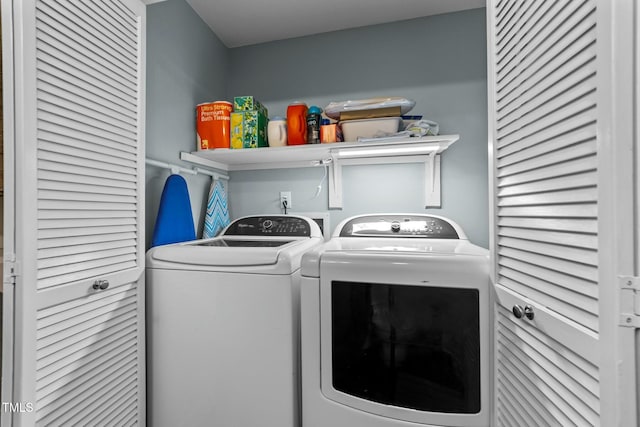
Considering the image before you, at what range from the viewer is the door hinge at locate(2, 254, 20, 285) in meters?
0.87

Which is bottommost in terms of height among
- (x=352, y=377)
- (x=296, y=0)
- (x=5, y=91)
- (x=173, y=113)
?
(x=352, y=377)

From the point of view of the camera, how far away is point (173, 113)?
1799 millimetres

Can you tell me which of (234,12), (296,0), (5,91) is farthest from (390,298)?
(234,12)

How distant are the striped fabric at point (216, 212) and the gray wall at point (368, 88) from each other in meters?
0.08

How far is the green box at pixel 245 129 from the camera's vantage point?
190 cm

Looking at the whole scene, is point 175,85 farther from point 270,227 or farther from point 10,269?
point 10,269

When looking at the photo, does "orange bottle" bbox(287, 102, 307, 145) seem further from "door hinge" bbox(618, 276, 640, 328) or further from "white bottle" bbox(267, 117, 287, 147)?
"door hinge" bbox(618, 276, 640, 328)

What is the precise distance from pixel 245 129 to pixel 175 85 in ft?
1.56

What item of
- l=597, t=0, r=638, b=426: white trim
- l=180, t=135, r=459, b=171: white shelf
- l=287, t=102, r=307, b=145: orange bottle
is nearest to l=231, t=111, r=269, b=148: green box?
l=180, t=135, r=459, b=171: white shelf

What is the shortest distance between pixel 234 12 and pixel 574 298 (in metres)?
2.32

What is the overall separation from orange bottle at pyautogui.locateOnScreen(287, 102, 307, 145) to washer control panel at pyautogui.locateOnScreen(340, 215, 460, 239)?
0.61 metres

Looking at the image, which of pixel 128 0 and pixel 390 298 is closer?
pixel 390 298

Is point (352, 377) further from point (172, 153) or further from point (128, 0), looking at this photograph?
point (128, 0)

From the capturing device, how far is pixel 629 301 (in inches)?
20.9
